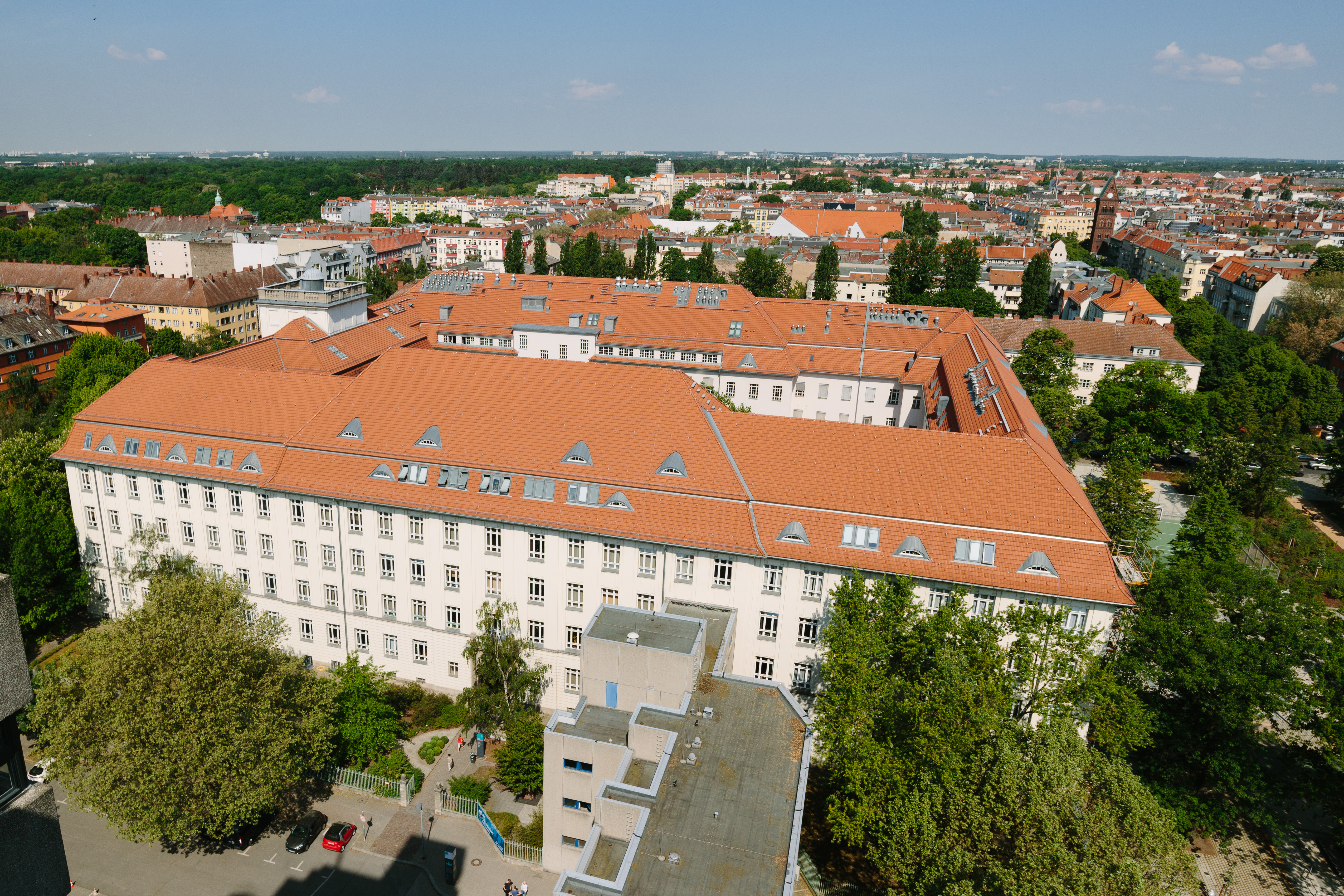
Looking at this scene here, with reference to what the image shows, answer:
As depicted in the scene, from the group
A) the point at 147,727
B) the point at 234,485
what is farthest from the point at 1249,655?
the point at 234,485

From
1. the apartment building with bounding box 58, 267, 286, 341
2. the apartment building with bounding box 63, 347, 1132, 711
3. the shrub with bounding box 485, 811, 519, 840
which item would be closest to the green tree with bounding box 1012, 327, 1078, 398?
the apartment building with bounding box 63, 347, 1132, 711

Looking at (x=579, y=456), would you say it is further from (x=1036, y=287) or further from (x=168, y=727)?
(x=1036, y=287)

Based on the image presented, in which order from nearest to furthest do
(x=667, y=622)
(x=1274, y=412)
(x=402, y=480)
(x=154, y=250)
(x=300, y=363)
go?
(x=667, y=622) < (x=402, y=480) < (x=300, y=363) < (x=1274, y=412) < (x=154, y=250)

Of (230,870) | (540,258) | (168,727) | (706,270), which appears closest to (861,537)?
(168,727)

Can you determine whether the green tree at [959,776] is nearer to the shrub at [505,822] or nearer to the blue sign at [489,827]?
the shrub at [505,822]

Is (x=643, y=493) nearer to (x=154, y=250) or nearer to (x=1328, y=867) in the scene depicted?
(x=1328, y=867)

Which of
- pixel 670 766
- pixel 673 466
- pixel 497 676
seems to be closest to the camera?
pixel 670 766

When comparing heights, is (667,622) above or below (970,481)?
below
